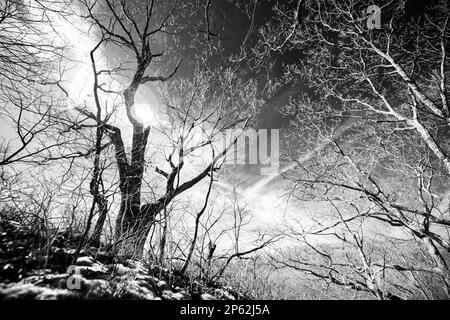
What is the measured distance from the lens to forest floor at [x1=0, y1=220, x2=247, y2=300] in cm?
161

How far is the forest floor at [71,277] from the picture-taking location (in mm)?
1614

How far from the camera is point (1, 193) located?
4.32 m

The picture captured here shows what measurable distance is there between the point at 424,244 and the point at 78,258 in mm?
8879

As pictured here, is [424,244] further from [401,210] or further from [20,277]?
[20,277]

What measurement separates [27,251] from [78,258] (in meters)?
→ 0.46

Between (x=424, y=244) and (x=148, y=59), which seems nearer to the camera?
(x=424, y=244)

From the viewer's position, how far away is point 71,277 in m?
1.80

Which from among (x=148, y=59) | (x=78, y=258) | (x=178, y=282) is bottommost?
(x=178, y=282)
